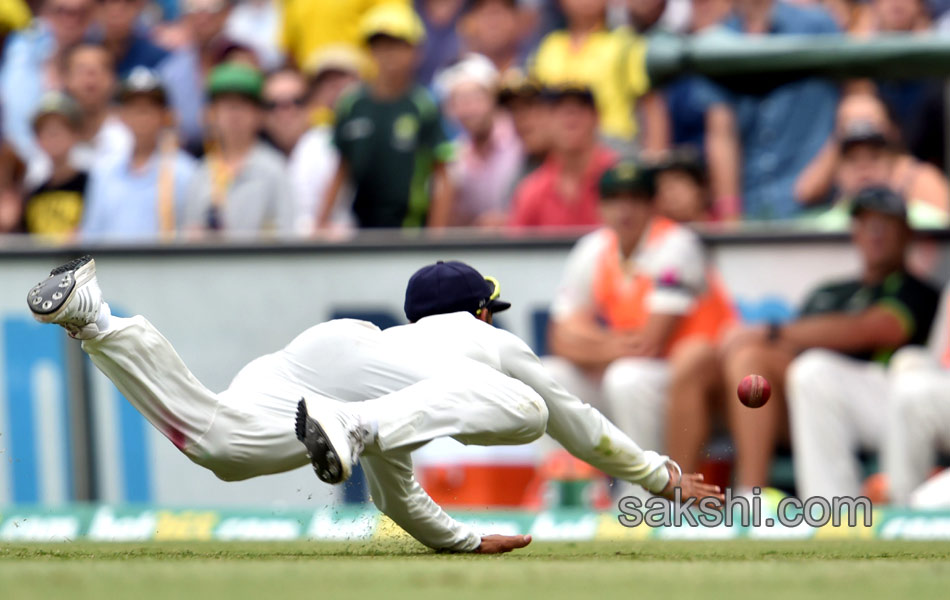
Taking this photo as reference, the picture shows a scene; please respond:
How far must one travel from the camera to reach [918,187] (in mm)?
10016

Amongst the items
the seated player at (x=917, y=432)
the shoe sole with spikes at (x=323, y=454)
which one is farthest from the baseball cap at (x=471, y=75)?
the shoe sole with spikes at (x=323, y=454)

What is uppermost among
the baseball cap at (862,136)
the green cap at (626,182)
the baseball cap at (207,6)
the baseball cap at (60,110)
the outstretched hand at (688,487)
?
the baseball cap at (207,6)

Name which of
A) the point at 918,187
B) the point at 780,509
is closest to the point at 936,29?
the point at 918,187

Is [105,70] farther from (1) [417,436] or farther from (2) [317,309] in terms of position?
(1) [417,436]

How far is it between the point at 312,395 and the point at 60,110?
682 centimetres

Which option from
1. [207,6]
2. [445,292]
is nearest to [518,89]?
[207,6]

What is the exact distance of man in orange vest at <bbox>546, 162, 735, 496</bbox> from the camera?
31.0ft

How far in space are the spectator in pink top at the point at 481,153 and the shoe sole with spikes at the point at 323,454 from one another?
220 inches

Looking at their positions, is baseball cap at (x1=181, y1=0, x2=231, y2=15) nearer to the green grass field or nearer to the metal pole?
the metal pole

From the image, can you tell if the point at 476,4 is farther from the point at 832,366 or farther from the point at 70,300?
the point at 70,300

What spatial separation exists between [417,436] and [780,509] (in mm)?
3739

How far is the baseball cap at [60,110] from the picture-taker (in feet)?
40.2

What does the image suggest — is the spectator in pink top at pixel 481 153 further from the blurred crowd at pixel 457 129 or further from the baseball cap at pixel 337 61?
the baseball cap at pixel 337 61

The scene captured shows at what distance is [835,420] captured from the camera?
912cm
